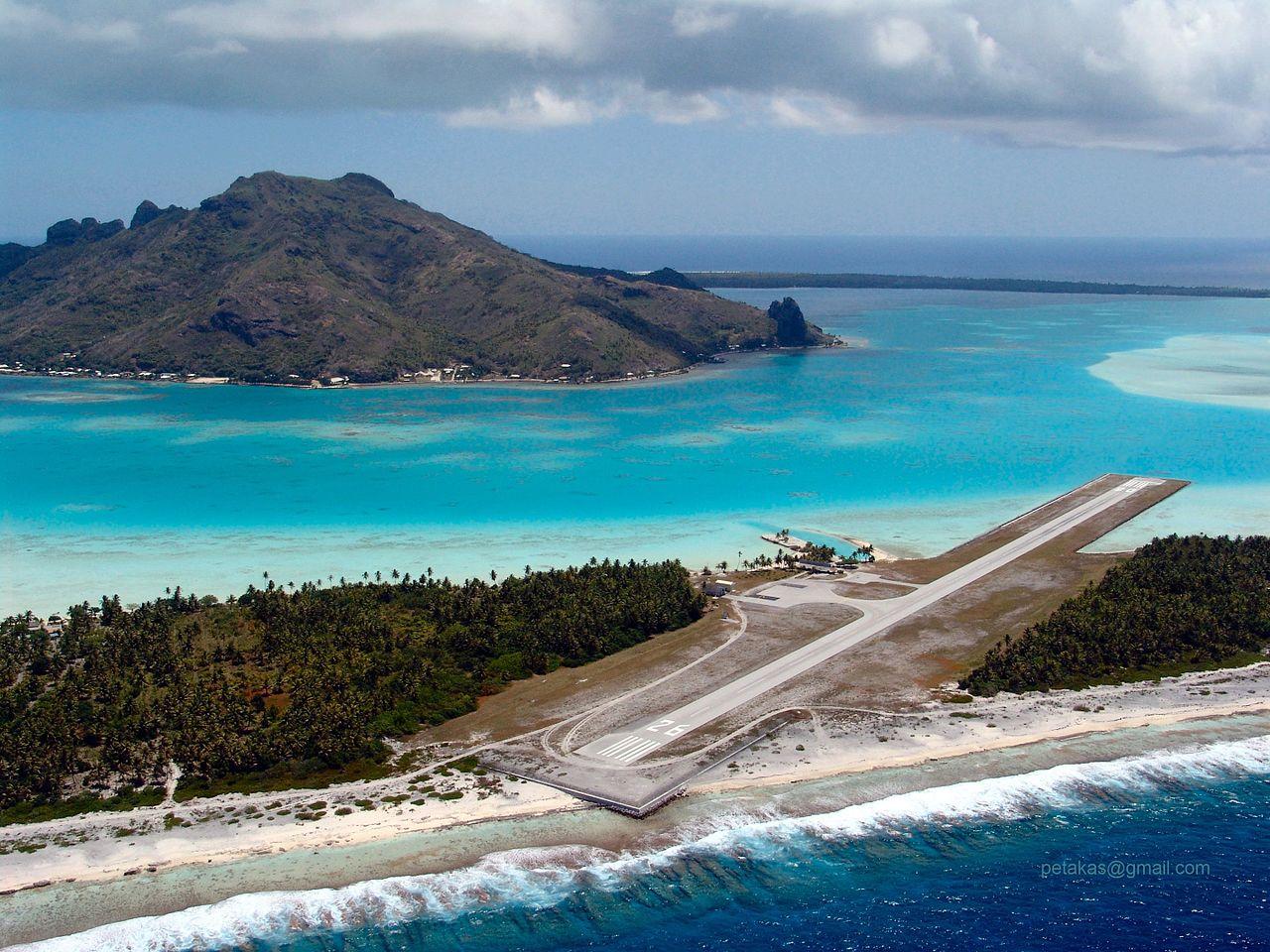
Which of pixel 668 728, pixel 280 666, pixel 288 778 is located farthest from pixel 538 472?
pixel 288 778

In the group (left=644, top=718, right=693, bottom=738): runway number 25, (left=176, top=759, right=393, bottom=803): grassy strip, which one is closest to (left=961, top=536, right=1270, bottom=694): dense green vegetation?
(left=644, top=718, right=693, bottom=738): runway number 25

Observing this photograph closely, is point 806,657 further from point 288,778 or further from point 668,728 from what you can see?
point 288,778

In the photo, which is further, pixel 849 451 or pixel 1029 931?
pixel 849 451

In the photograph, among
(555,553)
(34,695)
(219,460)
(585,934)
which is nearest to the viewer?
(585,934)

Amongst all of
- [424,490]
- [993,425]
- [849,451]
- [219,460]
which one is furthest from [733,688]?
[993,425]

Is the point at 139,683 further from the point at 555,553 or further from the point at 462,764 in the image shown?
the point at 555,553

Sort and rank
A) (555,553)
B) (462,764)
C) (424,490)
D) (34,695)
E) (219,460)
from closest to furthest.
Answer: (462,764) → (34,695) → (555,553) → (424,490) → (219,460)

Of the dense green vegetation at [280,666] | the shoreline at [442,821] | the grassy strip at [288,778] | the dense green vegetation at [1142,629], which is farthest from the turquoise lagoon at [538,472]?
the shoreline at [442,821]
